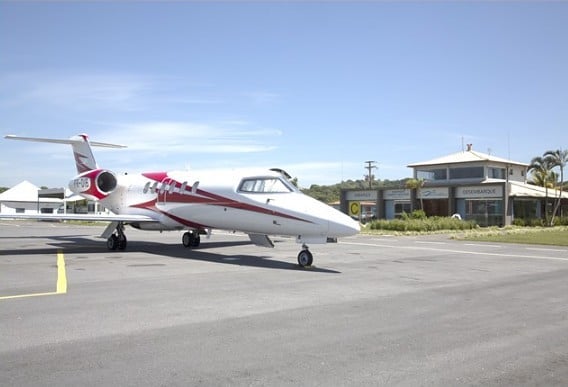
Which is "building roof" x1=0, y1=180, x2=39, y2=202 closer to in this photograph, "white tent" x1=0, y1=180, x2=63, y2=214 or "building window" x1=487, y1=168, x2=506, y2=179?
"white tent" x1=0, y1=180, x2=63, y2=214

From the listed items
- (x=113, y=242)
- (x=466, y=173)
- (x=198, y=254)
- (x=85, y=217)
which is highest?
(x=466, y=173)

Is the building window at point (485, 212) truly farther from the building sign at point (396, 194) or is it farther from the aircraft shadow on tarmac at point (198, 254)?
the aircraft shadow on tarmac at point (198, 254)

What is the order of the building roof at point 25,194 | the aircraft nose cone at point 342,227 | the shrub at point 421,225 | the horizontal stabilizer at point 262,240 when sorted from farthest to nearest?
1. the building roof at point 25,194
2. the shrub at point 421,225
3. the horizontal stabilizer at point 262,240
4. the aircraft nose cone at point 342,227

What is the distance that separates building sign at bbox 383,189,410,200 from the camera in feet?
169

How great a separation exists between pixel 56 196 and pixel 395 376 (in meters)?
100

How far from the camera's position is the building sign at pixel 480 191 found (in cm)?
4541

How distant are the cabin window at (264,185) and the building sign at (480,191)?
34863mm

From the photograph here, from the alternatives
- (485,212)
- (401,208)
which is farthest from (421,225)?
(401,208)

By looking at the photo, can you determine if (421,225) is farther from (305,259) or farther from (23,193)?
(23,193)

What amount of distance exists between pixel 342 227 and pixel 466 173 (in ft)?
134

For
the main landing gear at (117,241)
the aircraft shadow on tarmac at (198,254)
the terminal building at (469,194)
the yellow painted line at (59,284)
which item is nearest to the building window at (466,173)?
the terminal building at (469,194)

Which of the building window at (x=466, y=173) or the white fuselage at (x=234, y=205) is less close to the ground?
the building window at (x=466, y=173)

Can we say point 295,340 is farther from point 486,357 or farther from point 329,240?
point 329,240

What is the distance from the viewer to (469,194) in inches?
1859
